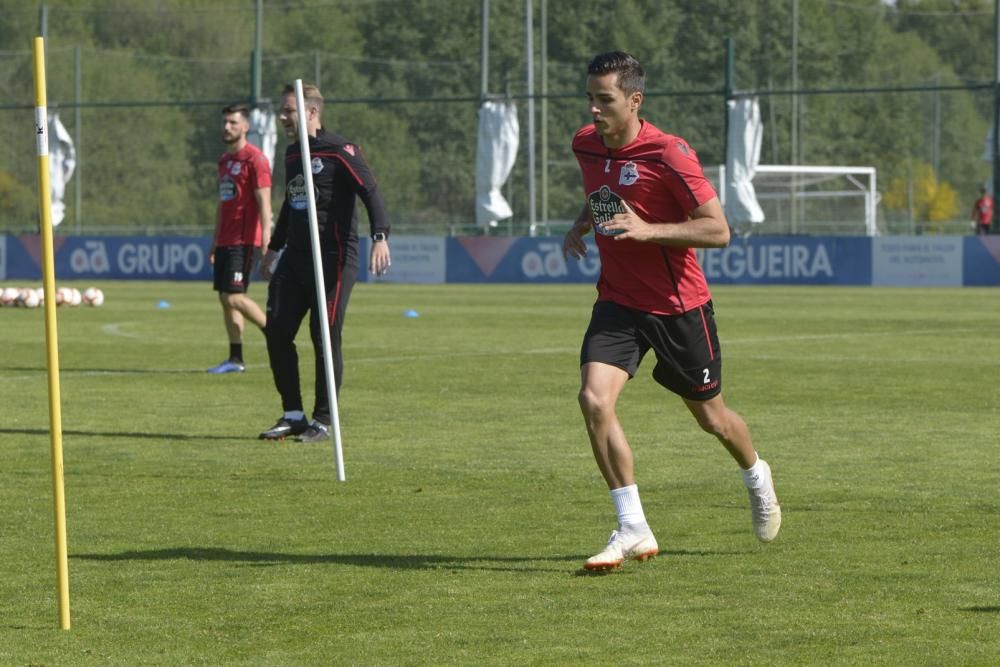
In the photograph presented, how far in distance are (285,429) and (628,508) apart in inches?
195

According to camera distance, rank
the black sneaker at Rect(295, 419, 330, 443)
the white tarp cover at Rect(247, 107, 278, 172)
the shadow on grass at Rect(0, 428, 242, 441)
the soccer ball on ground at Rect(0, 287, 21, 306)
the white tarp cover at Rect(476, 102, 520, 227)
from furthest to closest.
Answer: the white tarp cover at Rect(247, 107, 278, 172)
the white tarp cover at Rect(476, 102, 520, 227)
the soccer ball on ground at Rect(0, 287, 21, 306)
the shadow on grass at Rect(0, 428, 242, 441)
the black sneaker at Rect(295, 419, 330, 443)

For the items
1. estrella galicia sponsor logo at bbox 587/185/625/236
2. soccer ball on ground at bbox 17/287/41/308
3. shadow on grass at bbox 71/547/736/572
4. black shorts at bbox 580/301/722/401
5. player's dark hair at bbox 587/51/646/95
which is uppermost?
player's dark hair at bbox 587/51/646/95

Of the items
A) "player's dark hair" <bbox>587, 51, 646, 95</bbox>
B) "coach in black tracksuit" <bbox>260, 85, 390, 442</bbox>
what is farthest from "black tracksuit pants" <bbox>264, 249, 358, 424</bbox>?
"player's dark hair" <bbox>587, 51, 646, 95</bbox>

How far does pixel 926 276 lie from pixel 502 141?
1023cm

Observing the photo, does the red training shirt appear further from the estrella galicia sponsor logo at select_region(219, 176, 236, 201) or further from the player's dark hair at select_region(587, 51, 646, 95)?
the player's dark hair at select_region(587, 51, 646, 95)

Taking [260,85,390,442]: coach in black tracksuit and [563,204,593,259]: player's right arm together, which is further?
[260,85,390,442]: coach in black tracksuit

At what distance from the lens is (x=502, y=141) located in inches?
1713

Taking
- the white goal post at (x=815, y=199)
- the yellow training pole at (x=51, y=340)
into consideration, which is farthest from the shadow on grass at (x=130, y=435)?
the white goal post at (x=815, y=199)

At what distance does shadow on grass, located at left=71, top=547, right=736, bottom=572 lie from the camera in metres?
7.73

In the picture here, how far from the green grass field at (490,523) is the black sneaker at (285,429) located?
182 mm

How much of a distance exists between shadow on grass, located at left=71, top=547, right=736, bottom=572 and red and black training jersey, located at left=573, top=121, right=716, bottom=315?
103 centimetres

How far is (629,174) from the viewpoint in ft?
25.8

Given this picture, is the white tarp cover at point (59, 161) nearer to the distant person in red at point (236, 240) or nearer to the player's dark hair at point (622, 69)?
the distant person in red at point (236, 240)

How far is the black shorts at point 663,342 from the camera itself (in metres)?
7.93
